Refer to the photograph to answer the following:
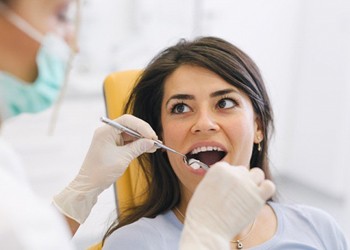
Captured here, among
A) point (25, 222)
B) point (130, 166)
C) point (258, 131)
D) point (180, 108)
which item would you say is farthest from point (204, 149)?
point (25, 222)

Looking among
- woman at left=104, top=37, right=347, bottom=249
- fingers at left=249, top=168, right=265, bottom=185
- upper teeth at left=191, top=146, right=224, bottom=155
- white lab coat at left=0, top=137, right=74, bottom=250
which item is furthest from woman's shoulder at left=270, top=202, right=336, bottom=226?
white lab coat at left=0, top=137, right=74, bottom=250

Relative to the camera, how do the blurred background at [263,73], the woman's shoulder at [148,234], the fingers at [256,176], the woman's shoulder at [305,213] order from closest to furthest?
the fingers at [256,176], the woman's shoulder at [148,234], the woman's shoulder at [305,213], the blurred background at [263,73]

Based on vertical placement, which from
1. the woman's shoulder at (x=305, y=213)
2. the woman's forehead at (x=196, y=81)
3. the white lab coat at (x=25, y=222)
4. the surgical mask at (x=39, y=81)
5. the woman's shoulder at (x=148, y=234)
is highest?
the surgical mask at (x=39, y=81)

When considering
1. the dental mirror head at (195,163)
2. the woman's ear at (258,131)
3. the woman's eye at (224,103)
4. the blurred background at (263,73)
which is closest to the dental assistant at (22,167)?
the dental mirror head at (195,163)

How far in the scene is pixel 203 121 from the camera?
138 cm

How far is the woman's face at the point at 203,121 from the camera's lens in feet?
4.58

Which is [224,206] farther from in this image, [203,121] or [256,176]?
[203,121]

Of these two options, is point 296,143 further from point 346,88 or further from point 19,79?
point 19,79

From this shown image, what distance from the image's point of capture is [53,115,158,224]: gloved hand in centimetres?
139

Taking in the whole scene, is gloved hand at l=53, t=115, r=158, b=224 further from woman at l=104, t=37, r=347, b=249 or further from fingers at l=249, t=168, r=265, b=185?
fingers at l=249, t=168, r=265, b=185

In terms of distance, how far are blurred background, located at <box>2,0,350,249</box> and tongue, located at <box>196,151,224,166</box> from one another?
147 cm

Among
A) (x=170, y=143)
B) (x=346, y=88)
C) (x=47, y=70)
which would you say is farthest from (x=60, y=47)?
(x=346, y=88)

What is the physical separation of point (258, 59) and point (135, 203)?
266 centimetres

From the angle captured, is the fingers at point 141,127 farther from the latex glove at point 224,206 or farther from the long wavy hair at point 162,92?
the latex glove at point 224,206
